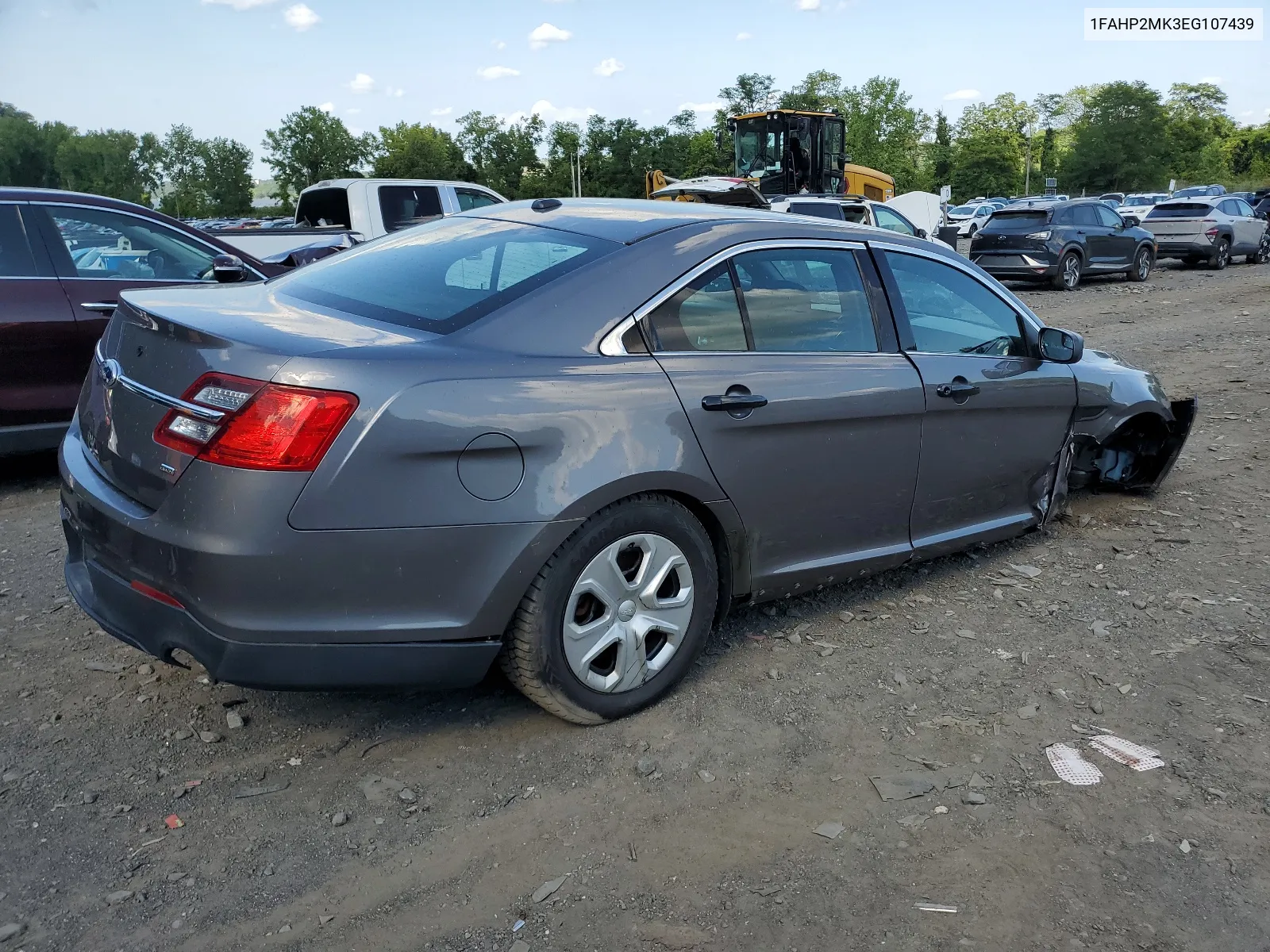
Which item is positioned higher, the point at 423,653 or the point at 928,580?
the point at 423,653

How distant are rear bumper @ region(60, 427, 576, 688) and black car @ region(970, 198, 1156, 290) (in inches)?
696

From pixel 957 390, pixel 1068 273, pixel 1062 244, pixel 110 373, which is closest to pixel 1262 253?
pixel 1068 273

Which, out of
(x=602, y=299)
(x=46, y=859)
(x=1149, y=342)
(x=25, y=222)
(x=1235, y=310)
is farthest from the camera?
(x=1235, y=310)

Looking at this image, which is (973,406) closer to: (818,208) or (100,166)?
(818,208)

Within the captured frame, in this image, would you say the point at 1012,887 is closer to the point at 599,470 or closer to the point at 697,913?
the point at 697,913

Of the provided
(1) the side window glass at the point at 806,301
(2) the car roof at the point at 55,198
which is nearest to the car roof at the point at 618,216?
(1) the side window glass at the point at 806,301

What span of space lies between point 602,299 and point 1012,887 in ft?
6.51

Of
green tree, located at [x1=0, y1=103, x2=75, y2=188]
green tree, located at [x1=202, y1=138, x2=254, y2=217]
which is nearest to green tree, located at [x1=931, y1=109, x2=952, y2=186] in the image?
green tree, located at [x1=202, y1=138, x2=254, y2=217]

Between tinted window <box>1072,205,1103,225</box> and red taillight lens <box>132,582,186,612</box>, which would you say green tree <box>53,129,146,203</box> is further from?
red taillight lens <box>132,582,186,612</box>

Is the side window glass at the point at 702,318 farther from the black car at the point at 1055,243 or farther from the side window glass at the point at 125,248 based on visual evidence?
the black car at the point at 1055,243

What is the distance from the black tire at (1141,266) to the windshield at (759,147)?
8.20 metres

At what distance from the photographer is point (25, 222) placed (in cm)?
594

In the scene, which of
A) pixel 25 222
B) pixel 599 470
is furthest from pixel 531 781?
pixel 25 222

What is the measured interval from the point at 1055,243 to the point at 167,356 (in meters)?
18.3
